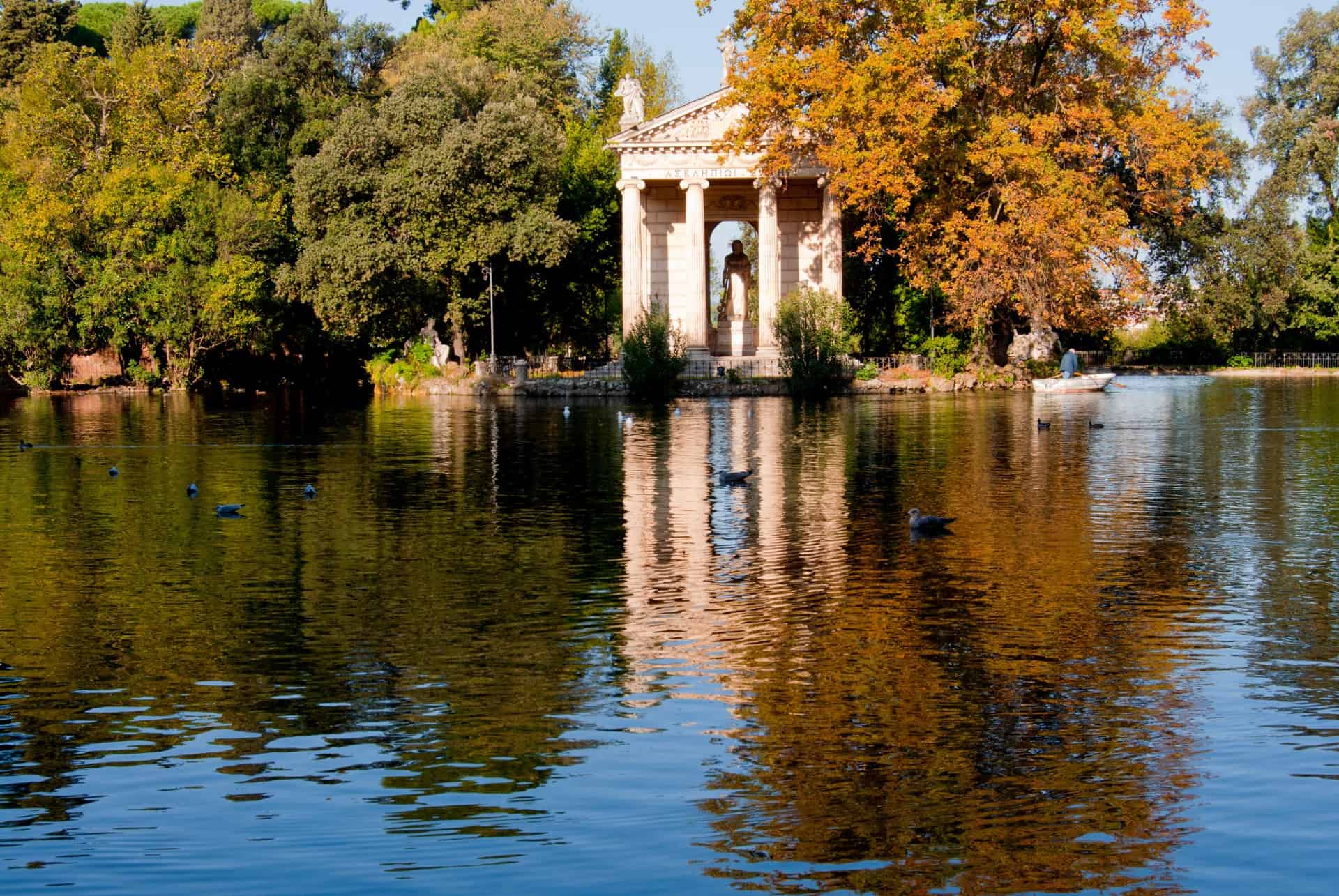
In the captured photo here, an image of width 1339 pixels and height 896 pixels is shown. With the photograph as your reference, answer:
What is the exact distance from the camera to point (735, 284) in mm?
77000

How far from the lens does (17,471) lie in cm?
3106

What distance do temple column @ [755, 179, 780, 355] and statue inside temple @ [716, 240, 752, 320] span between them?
13.1ft

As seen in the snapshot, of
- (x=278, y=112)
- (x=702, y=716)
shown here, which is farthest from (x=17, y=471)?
(x=278, y=112)

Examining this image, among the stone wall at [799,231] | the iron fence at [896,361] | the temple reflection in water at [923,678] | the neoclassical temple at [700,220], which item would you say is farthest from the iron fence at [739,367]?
the temple reflection in water at [923,678]

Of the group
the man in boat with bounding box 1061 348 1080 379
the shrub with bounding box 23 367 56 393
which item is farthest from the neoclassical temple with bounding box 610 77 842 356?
the shrub with bounding box 23 367 56 393

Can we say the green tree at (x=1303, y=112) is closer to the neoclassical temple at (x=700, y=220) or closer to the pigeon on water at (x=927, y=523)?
the neoclassical temple at (x=700, y=220)

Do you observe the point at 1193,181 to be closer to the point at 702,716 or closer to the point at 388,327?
the point at 388,327

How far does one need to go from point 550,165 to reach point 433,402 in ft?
53.2

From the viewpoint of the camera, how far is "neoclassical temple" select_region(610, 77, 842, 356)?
7081cm

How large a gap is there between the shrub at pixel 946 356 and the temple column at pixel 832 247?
6158 mm

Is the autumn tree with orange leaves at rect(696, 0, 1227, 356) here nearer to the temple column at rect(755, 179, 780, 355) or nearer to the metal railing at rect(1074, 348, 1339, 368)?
the temple column at rect(755, 179, 780, 355)

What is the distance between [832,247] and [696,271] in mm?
7239

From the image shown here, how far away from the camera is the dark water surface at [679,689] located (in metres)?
8.24

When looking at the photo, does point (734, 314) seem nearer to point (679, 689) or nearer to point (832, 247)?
point (832, 247)
